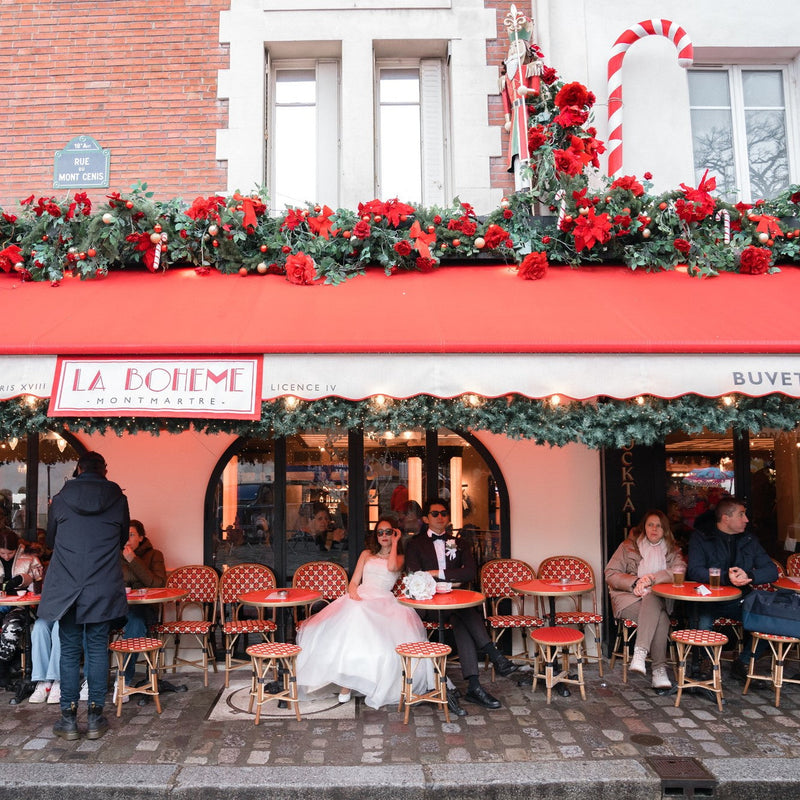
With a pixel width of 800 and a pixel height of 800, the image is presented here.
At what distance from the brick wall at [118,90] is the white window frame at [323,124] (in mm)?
542

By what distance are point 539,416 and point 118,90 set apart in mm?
5446

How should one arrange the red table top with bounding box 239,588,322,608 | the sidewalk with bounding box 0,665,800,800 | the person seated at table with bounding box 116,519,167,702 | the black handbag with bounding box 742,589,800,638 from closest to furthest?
the sidewalk with bounding box 0,665,800,800 < the black handbag with bounding box 742,589,800,638 < the red table top with bounding box 239,588,322,608 < the person seated at table with bounding box 116,519,167,702

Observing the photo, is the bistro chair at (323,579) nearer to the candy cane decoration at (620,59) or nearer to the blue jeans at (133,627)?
the blue jeans at (133,627)

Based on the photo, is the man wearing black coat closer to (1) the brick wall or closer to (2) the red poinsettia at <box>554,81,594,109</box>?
(1) the brick wall

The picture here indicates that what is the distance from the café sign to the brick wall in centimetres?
279

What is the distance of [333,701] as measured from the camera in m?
5.66

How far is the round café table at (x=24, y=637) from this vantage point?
5699 millimetres

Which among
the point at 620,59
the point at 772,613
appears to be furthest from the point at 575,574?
the point at 620,59

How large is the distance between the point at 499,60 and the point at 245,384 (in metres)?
4.62

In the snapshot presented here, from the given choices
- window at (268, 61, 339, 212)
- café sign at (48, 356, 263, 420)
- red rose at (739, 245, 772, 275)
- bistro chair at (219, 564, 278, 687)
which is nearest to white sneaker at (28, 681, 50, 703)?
bistro chair at (219, 564, 278, 687)

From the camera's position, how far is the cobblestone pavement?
4.56m

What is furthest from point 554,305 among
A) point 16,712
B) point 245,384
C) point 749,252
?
point 16,712

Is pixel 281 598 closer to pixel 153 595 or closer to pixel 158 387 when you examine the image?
pixel 153 595

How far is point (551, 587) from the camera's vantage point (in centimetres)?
611
